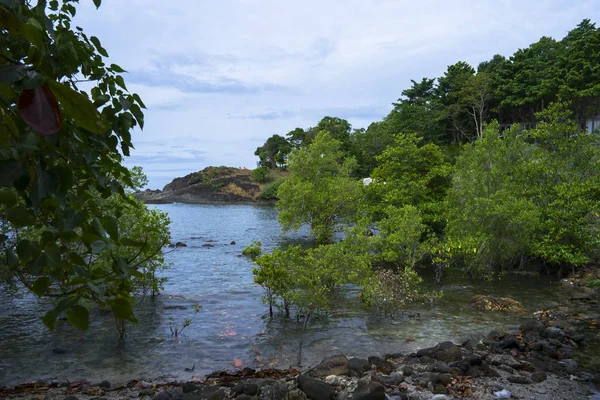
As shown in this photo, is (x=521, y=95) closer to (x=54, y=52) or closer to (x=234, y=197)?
(x=54, y=52)

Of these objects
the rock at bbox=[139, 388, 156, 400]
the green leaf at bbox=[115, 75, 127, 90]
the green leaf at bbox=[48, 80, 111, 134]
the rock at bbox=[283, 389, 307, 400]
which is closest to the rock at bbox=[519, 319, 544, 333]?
the rock at bbox=[283, 389, 307, 400]

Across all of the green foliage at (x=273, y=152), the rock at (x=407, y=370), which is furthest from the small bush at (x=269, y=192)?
the rock at (x=407, y=370)

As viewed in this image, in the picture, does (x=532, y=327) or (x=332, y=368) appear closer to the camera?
(x=332, y=368)

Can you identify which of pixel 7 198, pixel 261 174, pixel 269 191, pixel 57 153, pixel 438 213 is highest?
pixel 261 174

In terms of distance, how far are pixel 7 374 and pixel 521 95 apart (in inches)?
2077

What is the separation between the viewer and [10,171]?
160cm

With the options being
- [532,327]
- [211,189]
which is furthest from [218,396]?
[211,189]

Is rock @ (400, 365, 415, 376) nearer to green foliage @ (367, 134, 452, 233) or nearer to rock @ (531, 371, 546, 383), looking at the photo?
rock @ (531, 371, 546, 383)

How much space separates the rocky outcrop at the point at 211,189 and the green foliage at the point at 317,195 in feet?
193

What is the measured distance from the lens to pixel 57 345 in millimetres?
11391

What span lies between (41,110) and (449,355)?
10255 millimetres

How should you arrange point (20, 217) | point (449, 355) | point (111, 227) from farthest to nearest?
1. point (449, 355)
2. point (111, 227)
3. point (20, 217)

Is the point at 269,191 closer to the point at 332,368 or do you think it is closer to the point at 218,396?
the point at 332,368

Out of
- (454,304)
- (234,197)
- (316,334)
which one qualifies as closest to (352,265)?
(316,334)
